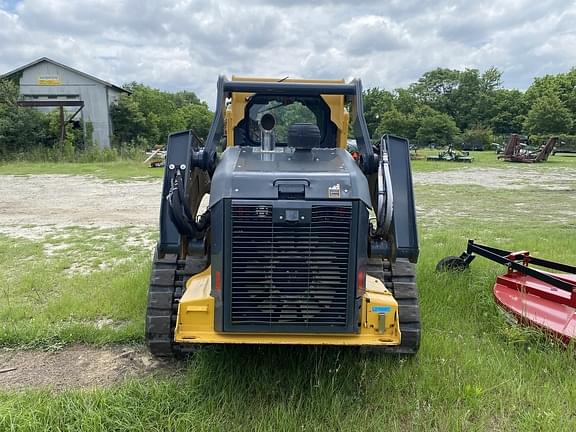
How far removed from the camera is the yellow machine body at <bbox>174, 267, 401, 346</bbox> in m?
3.27

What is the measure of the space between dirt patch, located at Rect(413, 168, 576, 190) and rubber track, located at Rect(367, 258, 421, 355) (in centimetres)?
1396

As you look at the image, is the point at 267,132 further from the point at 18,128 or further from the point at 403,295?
the point at 18,128

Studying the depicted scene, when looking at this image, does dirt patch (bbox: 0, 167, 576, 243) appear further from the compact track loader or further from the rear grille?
the rear grille

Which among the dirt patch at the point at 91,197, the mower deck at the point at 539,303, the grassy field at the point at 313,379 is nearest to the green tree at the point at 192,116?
the dirt patch at the point at 91,197

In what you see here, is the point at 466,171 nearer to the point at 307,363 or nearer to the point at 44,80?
the point at 307,363

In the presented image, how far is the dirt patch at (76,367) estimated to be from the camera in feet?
12.5

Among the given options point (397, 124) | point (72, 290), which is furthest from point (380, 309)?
point (397, 124)

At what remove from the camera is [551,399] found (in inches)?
134

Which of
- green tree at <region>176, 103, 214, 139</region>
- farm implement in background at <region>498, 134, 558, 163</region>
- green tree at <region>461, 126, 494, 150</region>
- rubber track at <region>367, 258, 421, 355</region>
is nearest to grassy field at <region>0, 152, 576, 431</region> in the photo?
rubber track at <region>367, 258, 421, 355</region>

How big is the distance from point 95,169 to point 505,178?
16.3m

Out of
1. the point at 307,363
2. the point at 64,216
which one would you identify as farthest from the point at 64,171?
the point at 307,363

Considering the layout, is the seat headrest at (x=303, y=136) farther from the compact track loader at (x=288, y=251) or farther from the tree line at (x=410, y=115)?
the tree line at (x=410, y=115)

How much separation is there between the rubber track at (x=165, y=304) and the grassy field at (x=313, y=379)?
0.76 feet

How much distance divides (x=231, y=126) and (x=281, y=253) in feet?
6.76
